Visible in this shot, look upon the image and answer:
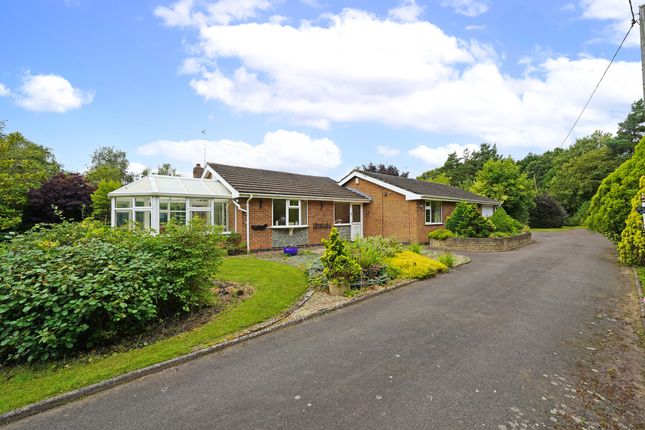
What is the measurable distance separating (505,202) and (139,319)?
111ft

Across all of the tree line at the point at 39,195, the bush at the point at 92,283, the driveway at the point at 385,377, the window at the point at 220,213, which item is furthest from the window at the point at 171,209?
the driveway at the point at 385,377

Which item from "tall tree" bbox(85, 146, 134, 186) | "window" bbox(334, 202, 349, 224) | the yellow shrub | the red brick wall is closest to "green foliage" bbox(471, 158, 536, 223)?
"window" bbox(334, 202, 349, 224)

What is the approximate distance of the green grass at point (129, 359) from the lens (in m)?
3.59

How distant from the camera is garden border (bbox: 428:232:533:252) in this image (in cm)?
1614

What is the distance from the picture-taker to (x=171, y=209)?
1336cm

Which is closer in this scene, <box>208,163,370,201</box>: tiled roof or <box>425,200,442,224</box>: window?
<box>208,163,370,201</box>: tiled roof

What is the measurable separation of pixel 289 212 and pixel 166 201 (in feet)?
19.0

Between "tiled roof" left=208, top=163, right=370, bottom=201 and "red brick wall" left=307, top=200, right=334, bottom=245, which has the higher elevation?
"tiled roof" left=208, top=163, right=370, bottom=201

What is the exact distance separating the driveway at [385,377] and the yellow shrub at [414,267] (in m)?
2.67

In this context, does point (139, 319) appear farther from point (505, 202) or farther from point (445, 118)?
point (505, 202)

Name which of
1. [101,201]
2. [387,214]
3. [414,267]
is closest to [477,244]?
[387,214]

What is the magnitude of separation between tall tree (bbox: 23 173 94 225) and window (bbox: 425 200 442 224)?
2282cm

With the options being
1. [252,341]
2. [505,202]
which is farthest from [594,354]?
[505,202]

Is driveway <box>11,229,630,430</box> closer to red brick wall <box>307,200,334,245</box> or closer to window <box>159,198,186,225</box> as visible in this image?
window <box>159,198,186,225</box>
